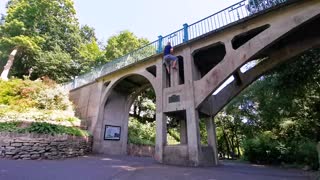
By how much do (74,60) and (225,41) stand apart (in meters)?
20.1

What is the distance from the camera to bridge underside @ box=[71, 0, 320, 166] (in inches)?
309

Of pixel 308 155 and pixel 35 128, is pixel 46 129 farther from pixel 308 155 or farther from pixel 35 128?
pixel 308 155

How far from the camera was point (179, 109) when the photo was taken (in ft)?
31.8

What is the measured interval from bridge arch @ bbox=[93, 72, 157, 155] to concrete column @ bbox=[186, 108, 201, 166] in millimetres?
5211

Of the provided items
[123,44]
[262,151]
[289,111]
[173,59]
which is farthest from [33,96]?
[289,111]

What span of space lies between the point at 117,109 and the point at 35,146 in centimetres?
666

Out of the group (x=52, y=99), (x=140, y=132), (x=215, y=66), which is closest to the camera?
(x=215, y=66)

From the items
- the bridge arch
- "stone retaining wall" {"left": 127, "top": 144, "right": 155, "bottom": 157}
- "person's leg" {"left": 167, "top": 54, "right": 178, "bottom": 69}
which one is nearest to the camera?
"person's leg" {"left": 167, "top": 54, "right": 178, "bottom": 69}

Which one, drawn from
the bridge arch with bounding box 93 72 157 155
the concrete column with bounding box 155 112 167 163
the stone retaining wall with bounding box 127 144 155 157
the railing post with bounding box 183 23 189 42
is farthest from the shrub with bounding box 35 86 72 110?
the railing post with bounding box 183 23 189 42

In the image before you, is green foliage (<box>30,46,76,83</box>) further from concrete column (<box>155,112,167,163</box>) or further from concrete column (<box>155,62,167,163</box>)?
concrete column (<box>155,112,167,163</box>)

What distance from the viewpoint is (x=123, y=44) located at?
2520cm

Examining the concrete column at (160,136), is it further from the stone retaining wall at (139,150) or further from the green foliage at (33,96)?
the green foliage at (33,96)

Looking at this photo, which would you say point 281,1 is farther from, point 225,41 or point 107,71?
point 107,71

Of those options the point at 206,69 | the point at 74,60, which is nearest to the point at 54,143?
the point at 206,69
